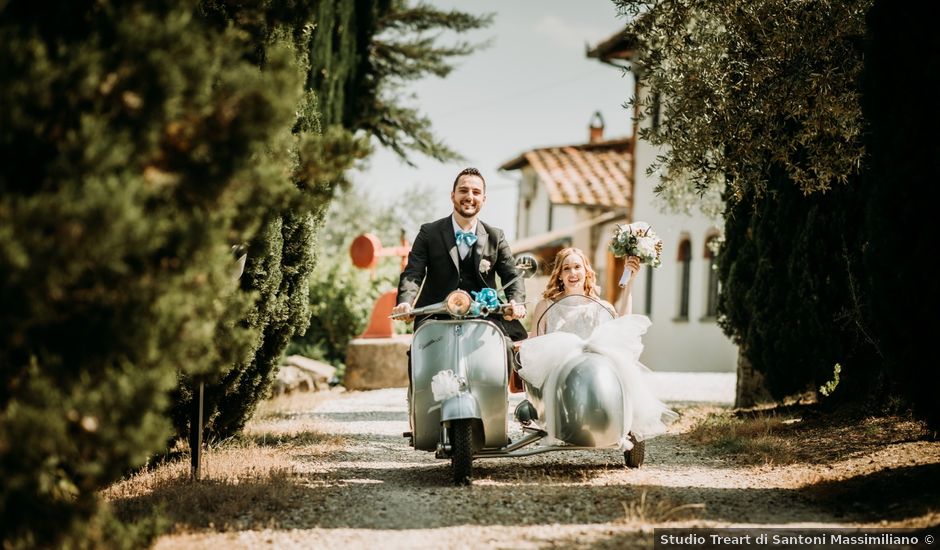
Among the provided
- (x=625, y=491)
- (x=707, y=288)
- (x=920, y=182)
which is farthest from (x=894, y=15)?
(x=707, y=288)

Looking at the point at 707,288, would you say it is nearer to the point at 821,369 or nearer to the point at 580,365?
the point at 821,369

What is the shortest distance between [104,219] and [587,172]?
22791 millimetres

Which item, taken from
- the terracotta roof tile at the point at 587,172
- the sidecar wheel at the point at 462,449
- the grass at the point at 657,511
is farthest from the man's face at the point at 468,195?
the terracotta roof tile at the point at 587,172

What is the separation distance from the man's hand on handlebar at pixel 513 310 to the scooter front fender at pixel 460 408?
1.82 feet

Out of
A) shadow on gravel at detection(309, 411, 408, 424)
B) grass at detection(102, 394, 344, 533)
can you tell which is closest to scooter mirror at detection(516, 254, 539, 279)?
grass at detection(102, 394, 344, 533)

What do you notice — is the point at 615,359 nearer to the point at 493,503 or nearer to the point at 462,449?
the point at 462,449

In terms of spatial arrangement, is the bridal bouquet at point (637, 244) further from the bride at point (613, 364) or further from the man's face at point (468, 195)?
the man's face at point (468, 195)

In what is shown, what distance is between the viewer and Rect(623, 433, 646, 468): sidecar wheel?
602 cm

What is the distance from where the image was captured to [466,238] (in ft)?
19.5

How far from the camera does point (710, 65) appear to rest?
291 inches

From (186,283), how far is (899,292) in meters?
3.83

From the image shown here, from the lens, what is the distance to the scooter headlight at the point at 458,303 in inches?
204

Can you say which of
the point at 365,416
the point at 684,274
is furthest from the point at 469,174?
the point at 684,274

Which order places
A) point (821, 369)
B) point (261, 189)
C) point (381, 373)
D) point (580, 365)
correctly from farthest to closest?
point (381, 373), point (821, 369), point (580, 365), point (261, 189)
